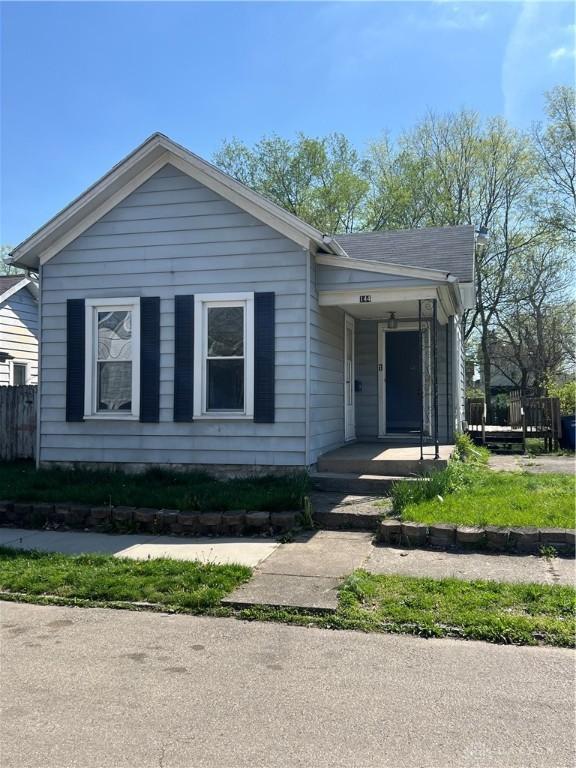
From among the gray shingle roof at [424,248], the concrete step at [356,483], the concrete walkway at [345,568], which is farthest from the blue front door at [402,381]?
the concrete walkway at [345,568]

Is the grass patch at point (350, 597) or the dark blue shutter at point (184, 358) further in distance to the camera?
the dark blue shutter at point (184, 358)

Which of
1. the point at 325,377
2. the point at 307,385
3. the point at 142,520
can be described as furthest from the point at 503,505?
the point at 142,520

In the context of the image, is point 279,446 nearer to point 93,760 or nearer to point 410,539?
point 410,539

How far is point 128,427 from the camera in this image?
10062 mm

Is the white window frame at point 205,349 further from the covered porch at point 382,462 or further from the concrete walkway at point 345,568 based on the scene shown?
the concrete walkway at point 345,568

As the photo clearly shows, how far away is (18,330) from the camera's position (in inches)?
731

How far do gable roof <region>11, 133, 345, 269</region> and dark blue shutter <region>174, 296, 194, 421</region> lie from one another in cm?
168

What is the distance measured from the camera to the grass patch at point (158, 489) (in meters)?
7.82

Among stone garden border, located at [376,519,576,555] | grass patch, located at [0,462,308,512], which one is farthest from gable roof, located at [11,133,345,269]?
stone garden border, located at [376,519,576,555]

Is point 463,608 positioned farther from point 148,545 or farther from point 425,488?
point 148,545

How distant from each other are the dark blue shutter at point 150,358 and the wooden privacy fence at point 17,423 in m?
3.54

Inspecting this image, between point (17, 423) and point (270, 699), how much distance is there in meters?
10.1

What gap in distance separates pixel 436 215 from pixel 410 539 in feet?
88.5

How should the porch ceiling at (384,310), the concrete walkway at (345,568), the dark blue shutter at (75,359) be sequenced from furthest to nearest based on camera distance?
the porch ceiling at (384,310) < the dark blue shutter at (75,359) < the concrete walkway at (345,568)
